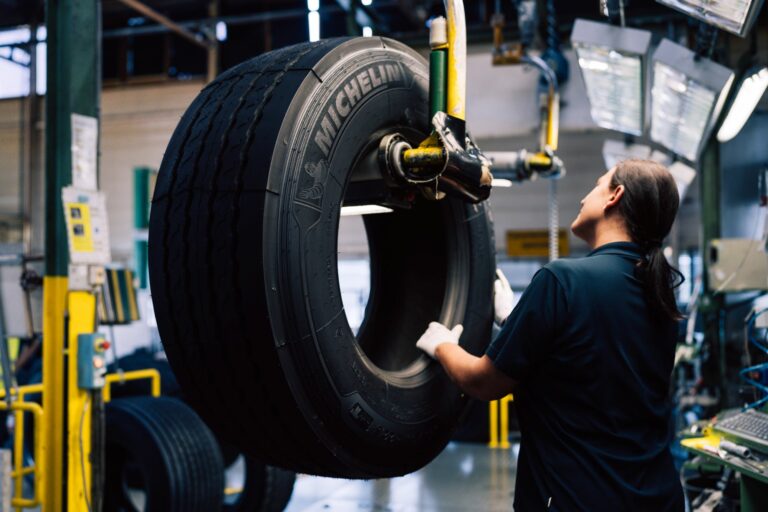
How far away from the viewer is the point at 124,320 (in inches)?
221

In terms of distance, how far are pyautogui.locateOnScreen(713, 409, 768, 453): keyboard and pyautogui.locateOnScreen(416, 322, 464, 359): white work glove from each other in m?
1.31

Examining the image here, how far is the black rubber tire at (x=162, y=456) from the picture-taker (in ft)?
14.6

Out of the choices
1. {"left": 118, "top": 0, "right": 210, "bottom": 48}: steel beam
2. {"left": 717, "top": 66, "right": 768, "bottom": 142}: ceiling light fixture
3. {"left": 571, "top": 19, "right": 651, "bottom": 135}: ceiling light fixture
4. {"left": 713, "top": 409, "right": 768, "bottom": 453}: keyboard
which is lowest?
{"left": 713, "top": 409, "right": 768, "bottom": 453}: keyboard

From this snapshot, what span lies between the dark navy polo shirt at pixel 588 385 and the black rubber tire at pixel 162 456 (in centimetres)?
312

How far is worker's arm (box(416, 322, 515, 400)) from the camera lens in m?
1.80

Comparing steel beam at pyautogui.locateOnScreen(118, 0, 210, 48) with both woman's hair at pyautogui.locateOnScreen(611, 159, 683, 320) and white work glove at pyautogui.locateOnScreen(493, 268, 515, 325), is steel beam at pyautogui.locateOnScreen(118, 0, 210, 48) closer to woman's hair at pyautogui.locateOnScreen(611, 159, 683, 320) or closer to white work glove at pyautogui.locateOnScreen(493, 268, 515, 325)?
white work glove at pyautogui.locateOnScreen(493, 268, 515, 325)

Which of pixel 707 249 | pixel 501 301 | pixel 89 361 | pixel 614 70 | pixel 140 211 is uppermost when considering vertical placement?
pixel 614 70

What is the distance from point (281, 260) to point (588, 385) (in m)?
0.77

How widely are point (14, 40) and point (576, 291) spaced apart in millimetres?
13645

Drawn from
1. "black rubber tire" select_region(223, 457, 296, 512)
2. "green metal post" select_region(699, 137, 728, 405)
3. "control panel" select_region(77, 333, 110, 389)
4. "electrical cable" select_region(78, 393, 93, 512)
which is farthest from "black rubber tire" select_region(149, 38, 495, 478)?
"green metal post" select_region(699, 137, 728, 405)

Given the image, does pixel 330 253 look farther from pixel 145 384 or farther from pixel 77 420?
pixel 145 384

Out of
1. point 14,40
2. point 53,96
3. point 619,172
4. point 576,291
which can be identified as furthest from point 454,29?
point 14,40

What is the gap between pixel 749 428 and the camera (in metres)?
2.90

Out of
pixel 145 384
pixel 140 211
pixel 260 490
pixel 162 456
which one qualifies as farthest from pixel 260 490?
pixel 140 211
